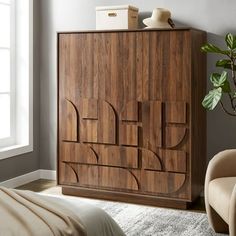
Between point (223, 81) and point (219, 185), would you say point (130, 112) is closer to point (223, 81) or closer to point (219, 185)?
point (223, 81)

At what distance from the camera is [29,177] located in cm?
512

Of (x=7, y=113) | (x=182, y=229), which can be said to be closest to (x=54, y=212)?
(x=182, y=229)

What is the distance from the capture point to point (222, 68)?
4426mm

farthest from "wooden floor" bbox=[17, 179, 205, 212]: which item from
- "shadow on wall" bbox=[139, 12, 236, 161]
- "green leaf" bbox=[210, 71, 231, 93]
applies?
"green leaf" bbox=[210, 71, 231, 93]

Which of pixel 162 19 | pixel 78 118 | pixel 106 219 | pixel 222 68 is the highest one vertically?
pixel 162 19

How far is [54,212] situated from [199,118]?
2.35m

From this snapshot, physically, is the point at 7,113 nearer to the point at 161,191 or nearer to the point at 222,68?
the point at 161,191

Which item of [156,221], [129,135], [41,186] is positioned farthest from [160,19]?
[41,186]

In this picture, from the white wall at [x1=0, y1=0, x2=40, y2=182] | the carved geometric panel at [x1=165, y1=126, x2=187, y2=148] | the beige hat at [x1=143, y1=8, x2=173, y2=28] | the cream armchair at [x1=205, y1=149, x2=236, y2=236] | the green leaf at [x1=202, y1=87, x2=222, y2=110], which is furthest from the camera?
the white wall at [x1=0, y1=0, x2=40, y2=182]

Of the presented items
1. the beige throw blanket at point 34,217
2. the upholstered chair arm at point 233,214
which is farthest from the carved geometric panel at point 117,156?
the beige throw blanket at point 34,217

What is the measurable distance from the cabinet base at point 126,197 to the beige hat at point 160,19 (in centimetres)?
148

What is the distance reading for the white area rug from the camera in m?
3.58

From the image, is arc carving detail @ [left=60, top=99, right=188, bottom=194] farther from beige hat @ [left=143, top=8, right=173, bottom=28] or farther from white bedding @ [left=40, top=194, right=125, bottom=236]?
white bedding @ [left=40, top=194, right=125, bottom=236]

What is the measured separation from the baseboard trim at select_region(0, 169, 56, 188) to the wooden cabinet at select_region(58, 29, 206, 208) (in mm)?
541
